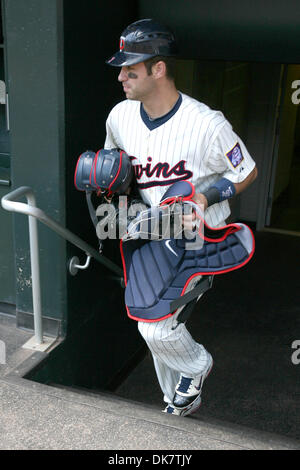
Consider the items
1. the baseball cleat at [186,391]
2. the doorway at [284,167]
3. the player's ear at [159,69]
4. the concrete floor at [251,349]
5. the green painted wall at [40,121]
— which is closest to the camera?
the player's ear at [159,69]

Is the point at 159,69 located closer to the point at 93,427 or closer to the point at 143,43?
the point at 143,43

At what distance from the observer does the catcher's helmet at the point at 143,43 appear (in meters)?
2.49

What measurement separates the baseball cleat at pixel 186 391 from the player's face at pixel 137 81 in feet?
4.67

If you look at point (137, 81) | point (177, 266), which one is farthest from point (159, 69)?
point (177, 266)

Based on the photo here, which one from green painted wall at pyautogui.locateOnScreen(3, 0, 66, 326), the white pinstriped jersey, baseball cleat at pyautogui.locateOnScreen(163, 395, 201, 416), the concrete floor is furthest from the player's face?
the concrete floor

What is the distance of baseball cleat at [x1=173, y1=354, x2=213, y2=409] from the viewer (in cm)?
289

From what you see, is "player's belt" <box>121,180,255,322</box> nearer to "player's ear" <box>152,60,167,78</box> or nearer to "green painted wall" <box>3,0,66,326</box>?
"green painted wall" <box>3,0,66,326</box>


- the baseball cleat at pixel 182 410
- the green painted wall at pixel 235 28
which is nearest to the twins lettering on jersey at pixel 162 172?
the green painted wall at pixel 235 28

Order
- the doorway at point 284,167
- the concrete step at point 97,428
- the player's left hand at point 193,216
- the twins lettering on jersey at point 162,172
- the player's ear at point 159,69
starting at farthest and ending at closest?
the doorway at point 284,167 → the twins lettering on jersey at point 162,172 → the player's ear at point 159,69 → the player's left hand at point 193,216 → the concrete step at point 97,428

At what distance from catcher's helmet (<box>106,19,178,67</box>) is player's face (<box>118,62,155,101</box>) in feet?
0.17

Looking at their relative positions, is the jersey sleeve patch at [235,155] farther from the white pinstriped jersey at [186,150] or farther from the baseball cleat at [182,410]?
the baseball cleat at [182,410]

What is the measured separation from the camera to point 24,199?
10.5 ft
